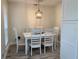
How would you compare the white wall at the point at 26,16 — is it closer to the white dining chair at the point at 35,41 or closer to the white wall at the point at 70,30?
the white dining chair at the point at 35,41

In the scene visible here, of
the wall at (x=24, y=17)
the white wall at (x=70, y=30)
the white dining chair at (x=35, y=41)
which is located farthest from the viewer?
the wall at (x=24, y=17)

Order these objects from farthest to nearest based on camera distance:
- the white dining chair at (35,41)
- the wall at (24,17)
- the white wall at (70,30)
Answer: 1. the wall at (24,17)
2. the white dining chair at (35,41)
3. the white wall at (70,30)

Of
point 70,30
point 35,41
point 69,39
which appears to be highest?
point 70,30

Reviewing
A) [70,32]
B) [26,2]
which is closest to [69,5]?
[70,32]

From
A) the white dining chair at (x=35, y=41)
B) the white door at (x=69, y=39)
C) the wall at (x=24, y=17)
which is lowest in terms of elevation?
the white dining chair at (x=35, y=41)

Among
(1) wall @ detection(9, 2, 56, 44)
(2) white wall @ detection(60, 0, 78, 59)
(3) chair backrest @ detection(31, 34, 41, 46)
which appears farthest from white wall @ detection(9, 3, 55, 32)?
(2) white wall @ detection(60, 0, 78, 59)

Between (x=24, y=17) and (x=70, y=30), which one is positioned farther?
(x=24, y=17)

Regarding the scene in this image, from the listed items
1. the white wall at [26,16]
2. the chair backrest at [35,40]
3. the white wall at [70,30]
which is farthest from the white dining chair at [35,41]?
the white wall at [26,16]

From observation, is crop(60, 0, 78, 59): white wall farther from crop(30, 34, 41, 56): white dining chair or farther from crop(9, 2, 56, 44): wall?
crop(9, 2, 56, 44): wall

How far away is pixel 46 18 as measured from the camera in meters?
7.84

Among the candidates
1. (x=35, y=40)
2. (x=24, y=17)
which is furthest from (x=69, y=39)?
(x=24, y=17)

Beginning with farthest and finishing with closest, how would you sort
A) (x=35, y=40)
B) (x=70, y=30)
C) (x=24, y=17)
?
(x=24, y=17)
(x=35, y=40)
(x=70, y=30)

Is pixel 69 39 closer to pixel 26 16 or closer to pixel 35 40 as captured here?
pixel 35 40

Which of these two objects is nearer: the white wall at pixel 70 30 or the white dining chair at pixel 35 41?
the white wall at pixel 70 30
